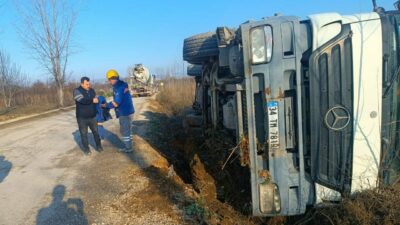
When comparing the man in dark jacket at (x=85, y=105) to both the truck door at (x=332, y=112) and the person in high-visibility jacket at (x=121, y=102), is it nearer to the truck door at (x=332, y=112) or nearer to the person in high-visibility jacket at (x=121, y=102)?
the person in high-visibility jacket at (x=121, y=102)

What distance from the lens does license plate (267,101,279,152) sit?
12.2ft

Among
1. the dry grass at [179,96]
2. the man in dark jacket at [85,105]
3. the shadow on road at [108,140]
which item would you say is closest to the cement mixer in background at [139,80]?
the dry grass at [179,96]

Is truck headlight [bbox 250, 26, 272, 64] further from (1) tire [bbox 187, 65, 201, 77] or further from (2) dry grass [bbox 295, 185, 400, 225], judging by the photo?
(1) tire [bbox 187, 65, 201, 77]

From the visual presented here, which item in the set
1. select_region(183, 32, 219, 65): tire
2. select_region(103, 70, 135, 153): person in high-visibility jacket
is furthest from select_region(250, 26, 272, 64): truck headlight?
select_region(103, 70, 135, 153): person in high-visibility jacket

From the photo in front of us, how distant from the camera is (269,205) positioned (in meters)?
3.83

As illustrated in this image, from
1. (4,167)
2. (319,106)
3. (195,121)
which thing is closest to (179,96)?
(195,121)

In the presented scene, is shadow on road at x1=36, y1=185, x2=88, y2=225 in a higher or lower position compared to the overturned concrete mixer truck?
lower

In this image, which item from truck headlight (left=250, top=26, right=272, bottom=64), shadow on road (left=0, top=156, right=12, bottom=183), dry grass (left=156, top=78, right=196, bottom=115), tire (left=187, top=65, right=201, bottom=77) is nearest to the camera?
truck headlight (left=250, top=26, right=272, bottom=64)

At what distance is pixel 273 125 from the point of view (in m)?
3.76

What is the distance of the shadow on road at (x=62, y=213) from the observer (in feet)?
15.8

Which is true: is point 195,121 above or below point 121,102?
below

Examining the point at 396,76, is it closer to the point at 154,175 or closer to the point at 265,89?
the point at 265,89

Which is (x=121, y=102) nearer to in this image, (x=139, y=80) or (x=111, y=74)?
(x=111, y=74)

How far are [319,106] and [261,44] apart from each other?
0.80 m
